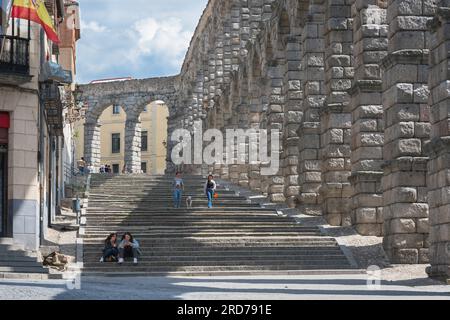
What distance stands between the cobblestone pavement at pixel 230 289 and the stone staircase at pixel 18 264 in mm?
1343

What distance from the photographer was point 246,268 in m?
22.4

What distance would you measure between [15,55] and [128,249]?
5.09m

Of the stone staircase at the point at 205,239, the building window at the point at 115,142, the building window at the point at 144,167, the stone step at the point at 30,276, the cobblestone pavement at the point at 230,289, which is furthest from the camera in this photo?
the building window at the point at 115,142

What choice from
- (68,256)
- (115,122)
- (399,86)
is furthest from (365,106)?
(115,122)

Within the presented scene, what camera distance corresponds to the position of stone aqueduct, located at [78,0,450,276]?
62.0ft

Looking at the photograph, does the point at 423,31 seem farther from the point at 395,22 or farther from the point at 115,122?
the point at 115,122

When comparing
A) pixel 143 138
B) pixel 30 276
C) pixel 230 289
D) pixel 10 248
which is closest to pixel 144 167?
pixel 143 138

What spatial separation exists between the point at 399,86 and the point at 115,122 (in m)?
57.2

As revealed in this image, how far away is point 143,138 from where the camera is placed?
77.6m

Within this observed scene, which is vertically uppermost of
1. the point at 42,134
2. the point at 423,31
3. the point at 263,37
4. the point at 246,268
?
the point at 263,37

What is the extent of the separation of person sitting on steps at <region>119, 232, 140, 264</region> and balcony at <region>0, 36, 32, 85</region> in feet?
14.1

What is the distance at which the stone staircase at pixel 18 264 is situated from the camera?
20.8 metres

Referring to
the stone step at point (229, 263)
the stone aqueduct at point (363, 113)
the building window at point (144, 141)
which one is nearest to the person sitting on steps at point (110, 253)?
the stone step at point (229, 263)

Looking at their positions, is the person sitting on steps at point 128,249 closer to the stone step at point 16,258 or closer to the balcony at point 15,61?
the stone step at point 16,258
